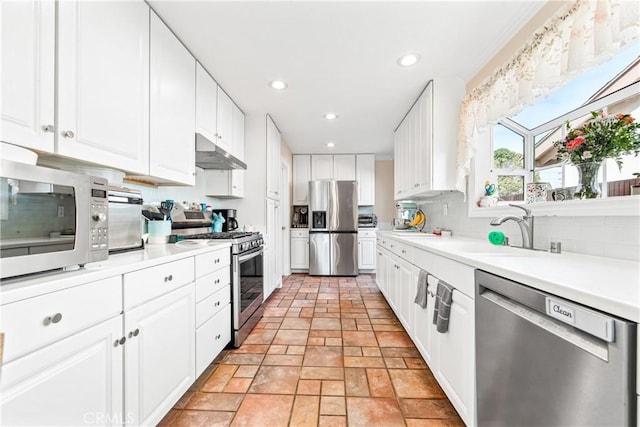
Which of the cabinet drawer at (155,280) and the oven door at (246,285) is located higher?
the cabinet drawer at (155,280)

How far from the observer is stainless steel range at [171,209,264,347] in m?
2.11

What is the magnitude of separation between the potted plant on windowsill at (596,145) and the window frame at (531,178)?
3.3 inches

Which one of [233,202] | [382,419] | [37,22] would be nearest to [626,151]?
[382,419]

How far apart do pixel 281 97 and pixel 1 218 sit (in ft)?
7.98

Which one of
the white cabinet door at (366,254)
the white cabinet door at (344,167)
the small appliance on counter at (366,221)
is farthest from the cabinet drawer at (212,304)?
the white cabinet door at (344,167)

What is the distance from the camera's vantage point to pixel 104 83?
127 cm

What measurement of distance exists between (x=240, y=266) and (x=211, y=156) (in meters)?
1.04

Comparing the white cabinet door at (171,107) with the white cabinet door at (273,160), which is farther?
the white cabinet door at (273,160)

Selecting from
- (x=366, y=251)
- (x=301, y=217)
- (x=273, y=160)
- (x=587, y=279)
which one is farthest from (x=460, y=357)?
(x=301, y=217)

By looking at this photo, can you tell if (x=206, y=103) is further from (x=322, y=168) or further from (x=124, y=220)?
(x=322, y=168)

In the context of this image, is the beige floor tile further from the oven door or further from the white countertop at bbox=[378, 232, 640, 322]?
the white countertop at bbox=[378, 232, 640, 322]

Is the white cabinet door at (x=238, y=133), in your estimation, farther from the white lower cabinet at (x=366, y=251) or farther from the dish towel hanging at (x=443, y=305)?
the white lower cabinet at (x=366, y=251)

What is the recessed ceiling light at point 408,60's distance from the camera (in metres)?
2.03

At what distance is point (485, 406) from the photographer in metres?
1.08
